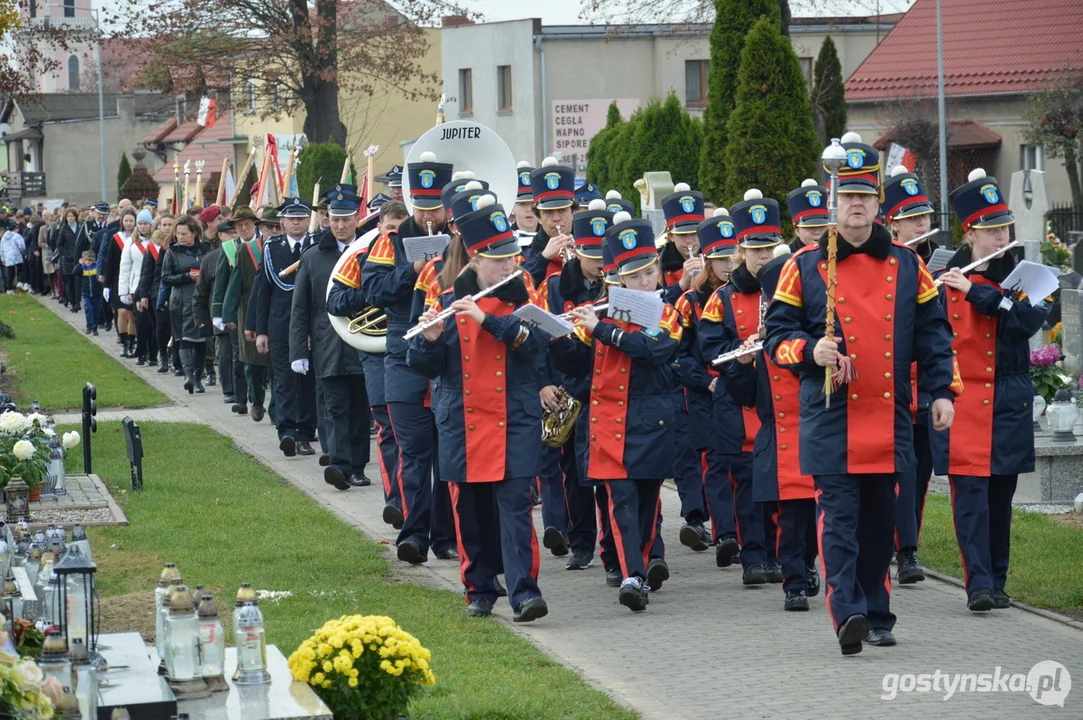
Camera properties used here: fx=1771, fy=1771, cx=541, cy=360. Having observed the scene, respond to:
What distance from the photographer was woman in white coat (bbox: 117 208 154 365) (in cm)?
2250

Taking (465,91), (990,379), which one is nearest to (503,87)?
(465,91)

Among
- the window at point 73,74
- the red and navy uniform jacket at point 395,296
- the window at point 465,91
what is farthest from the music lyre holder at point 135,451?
the window at point 73,74

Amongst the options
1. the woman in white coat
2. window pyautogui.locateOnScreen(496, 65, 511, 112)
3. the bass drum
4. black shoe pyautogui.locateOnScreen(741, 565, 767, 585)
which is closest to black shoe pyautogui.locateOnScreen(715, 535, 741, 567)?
black shoe pyautogui.locateOnScreen(741, 565, 767, 585)

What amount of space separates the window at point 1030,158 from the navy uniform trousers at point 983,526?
115ft

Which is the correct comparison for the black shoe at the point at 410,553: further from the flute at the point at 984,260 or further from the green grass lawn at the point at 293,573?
the flute at the point at 984,260

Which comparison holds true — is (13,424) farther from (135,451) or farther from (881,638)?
(881,638)

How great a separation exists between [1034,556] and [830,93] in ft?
80.5

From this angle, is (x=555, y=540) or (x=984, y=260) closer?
(x=984, y=260)

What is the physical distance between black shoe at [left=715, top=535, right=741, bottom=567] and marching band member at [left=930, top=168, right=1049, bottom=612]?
157cm

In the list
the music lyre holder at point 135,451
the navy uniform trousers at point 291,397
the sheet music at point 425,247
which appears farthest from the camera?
the navy uniform trousers at point 291,397

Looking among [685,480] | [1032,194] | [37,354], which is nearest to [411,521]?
[685,480]

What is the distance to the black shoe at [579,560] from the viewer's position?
998 cm

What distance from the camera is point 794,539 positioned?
8672mm

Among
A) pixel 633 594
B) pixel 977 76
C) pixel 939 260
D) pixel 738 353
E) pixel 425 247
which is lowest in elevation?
pixel 633 594
